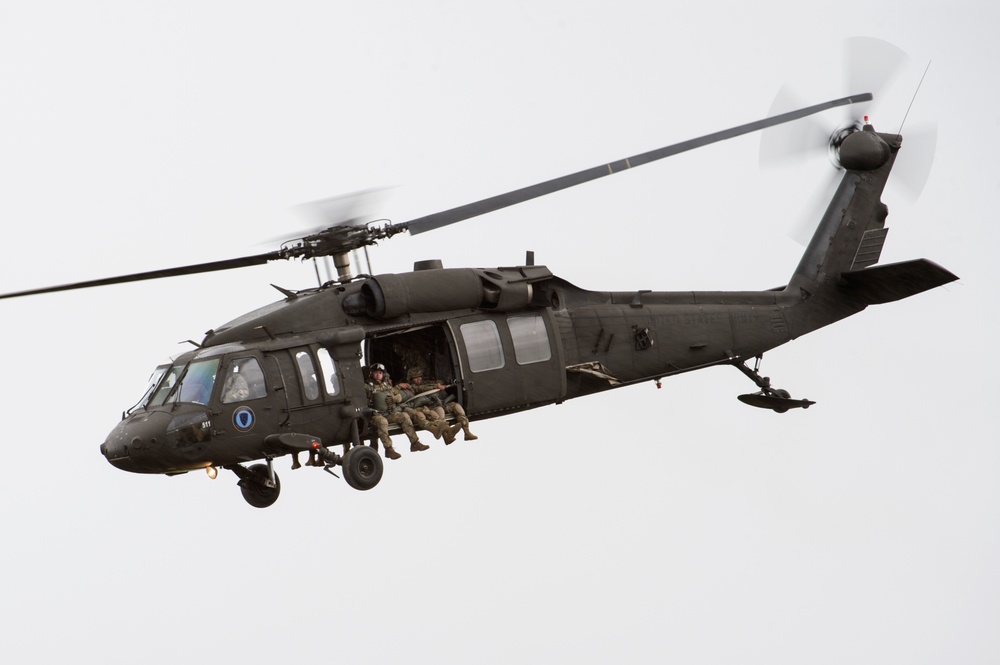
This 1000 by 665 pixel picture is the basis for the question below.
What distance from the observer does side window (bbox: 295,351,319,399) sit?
52.4ft

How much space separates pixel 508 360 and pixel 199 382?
3.67 m

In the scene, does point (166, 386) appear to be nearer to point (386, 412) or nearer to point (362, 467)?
point (362, 467)

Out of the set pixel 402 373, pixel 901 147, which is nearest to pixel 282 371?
pixel 402 373

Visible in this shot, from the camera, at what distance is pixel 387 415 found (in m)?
16.5

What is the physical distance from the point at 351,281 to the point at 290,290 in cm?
71

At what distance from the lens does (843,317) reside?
20234mm

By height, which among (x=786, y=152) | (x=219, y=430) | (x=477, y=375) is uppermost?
(x=786, y=152)

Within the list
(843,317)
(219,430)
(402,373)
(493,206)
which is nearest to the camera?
(219,430)

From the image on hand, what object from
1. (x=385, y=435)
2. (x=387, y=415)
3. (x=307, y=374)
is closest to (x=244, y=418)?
(x=307, y=374)

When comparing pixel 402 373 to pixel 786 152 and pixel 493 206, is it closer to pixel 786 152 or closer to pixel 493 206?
pixel 493 206

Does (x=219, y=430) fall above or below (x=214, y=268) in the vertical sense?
below

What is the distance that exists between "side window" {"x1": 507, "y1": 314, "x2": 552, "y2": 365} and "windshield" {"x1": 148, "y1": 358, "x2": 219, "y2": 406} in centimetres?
363

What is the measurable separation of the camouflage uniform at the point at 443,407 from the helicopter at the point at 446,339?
152mm

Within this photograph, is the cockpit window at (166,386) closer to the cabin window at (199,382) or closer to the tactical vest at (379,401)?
the cabin window at (199,382)
